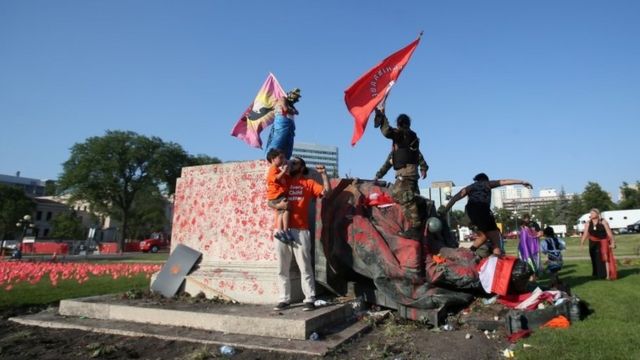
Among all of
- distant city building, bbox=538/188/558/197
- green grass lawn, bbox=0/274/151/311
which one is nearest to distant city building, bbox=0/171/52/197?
green grass lawn, bbox=0/274/151/311

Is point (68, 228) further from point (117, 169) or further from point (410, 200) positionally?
point (410, 200)

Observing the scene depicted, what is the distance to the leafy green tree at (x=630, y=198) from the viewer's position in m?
63.7

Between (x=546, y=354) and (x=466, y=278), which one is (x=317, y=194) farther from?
(x=546, y=354)

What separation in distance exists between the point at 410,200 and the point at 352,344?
7.48ft

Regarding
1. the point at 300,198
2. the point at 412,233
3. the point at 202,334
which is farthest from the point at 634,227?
the point at 202,334

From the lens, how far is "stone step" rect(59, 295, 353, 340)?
409 cm

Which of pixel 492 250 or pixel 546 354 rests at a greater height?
pixel 492 250

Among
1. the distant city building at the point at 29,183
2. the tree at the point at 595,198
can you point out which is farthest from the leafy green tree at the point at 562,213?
the distant city building at the point at 29,183

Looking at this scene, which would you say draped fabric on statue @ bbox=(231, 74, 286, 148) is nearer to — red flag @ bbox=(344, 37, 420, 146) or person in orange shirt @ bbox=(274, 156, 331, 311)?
red flag @ bbox=(344, 37, 420, 146)

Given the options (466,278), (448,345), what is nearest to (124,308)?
(448,345)

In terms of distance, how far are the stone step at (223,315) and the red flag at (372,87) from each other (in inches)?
116

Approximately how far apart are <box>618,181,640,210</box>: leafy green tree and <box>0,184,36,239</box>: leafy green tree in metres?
88.4

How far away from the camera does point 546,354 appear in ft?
11.3

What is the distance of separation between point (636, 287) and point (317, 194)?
240 inches
